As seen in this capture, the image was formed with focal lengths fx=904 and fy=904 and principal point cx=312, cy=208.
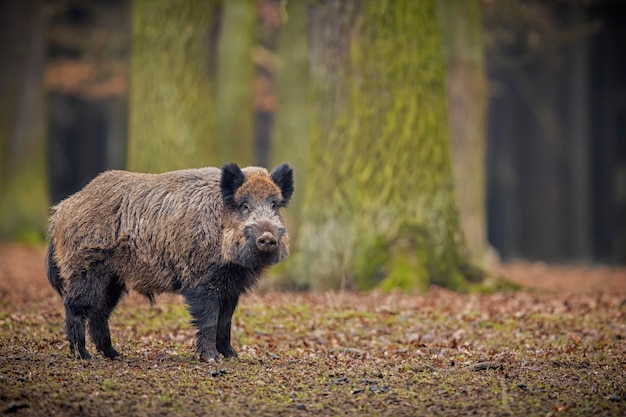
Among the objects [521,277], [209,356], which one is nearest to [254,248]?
[209,356]

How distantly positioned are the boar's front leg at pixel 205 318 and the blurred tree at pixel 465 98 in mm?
9942

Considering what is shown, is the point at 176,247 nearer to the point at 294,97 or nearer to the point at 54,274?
the point at 54,274

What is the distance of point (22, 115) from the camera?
23953 millimetres

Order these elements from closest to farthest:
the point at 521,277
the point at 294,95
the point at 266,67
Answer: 1. the point at 521,277
2. the point at 294,95
3. the point at 266,67

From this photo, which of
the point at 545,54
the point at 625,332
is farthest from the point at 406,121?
the point at 545,54

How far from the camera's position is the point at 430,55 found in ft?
44.7

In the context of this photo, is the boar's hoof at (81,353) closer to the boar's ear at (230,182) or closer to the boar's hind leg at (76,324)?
the boar's hind leg at (76,324)

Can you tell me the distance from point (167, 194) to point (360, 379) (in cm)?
284

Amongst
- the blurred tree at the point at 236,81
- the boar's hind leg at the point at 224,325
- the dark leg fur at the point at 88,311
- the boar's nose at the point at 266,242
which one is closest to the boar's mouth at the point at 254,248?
the boar's nose at the point at 266,242

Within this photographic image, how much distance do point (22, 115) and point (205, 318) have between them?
17.1 meters

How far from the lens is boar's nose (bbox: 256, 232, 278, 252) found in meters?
8.31

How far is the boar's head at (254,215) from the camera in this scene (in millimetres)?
8500

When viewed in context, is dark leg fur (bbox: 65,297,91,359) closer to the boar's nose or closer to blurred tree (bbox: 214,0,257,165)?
the boar's nose

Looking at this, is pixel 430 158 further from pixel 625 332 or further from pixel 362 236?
pixel 625 332
